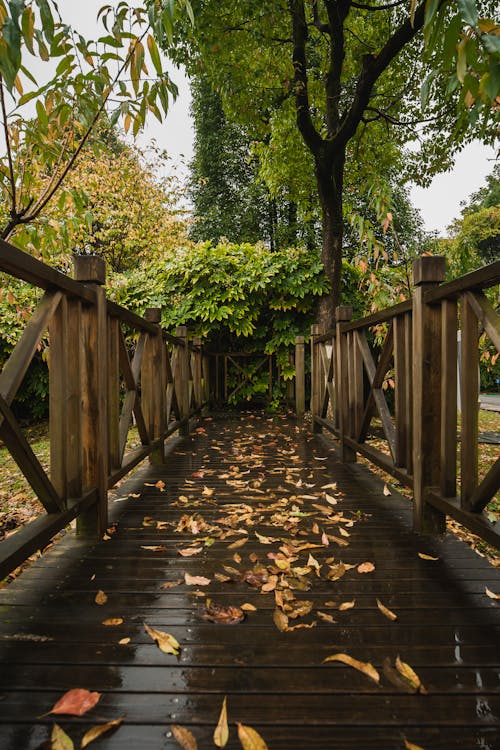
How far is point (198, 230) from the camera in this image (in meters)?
17.1

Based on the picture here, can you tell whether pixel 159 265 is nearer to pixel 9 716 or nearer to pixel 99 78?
pixel 99 78

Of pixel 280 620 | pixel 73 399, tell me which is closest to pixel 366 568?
pixel 280 620

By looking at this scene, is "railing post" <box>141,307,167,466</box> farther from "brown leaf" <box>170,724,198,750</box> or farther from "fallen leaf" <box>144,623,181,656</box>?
"brown leaf" <box>170,724,198,750</box>

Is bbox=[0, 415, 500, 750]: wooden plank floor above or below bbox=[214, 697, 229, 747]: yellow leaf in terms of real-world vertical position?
below

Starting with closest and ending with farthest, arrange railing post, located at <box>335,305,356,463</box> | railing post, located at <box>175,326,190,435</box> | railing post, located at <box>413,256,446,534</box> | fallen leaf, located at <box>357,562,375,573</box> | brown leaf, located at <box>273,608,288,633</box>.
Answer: brown leaf, located at <box>273,608,288,633</box> → fallen leaf, located at <box>357,562,375,573</box> → railing post, located at <box>413,256,446,534</box> → railing post, located at <box>335,305,356,463</box> → railing post, located at <box>175,326,190,435</box>

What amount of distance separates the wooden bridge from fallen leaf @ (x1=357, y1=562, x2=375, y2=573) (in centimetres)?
1

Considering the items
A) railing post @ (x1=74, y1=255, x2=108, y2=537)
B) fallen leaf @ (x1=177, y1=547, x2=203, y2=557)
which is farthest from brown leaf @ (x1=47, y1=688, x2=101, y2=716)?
railing post @ (x1=74, y1=255, x2=108, y2=537)

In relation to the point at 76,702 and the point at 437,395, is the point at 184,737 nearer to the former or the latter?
the point at 76,702

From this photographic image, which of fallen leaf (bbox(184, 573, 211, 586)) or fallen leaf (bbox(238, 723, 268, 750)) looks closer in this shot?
fallen leaf (bbox(238, 723, 268, 750))

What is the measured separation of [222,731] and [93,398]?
1582 millimetres

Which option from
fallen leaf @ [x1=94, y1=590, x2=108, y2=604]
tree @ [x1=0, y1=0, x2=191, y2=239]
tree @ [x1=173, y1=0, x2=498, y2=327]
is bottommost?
fallen leaf @ [x1=94, y1=590, x2=108, y2=604]

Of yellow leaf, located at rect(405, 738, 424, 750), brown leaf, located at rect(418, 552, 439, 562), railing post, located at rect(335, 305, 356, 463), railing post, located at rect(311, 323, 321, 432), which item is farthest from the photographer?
railing post, located at rect(311, 323, 321, 432)

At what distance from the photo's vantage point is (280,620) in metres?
1.50

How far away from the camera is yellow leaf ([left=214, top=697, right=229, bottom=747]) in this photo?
3.30ft
